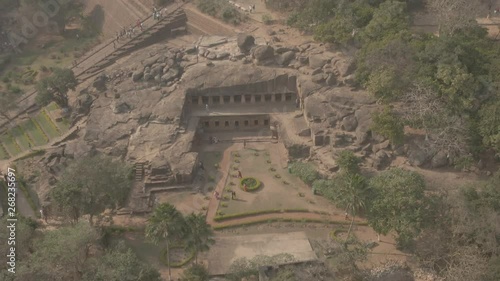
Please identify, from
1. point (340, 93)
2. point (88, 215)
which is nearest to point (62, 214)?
point (88, 215)

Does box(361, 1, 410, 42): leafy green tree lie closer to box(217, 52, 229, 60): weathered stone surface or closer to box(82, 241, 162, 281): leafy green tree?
box(217, 52, 229, 60): weathered stone surface

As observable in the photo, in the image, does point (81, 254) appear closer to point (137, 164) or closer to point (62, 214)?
point (62, 214)

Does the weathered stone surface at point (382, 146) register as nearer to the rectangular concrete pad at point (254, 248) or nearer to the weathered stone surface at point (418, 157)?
the weathered stone surface at point (418, 157)

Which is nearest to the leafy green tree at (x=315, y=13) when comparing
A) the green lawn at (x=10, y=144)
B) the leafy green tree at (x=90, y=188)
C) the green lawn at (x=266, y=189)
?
the green lawn at (x=266, y=189)

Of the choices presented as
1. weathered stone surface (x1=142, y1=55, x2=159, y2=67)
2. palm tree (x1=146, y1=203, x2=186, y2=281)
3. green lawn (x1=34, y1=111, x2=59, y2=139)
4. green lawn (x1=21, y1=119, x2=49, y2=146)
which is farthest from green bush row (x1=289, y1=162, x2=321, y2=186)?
green lawn (x1=21, y1=119, x2=49, y2=146)

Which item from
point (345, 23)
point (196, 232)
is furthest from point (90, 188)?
point (345, 23)

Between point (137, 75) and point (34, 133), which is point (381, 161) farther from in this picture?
point (34, 133)
